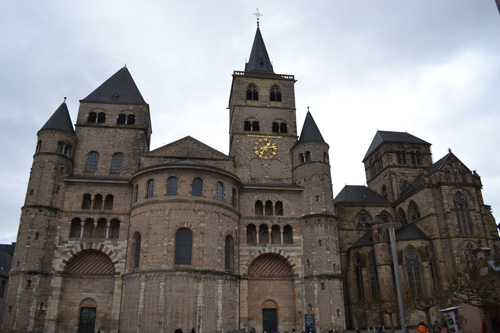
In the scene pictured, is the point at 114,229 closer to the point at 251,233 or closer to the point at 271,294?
the point at 251,233

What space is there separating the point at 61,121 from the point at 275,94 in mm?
23227

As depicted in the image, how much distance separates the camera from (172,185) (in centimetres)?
3341

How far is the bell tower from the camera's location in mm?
41125

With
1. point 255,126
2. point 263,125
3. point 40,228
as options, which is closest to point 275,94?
point 263,125

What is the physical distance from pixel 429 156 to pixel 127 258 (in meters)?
42.7

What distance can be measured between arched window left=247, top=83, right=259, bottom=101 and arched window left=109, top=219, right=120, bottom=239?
20424 millimetres

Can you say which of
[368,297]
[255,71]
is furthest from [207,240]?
[255,71]

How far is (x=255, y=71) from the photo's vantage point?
48469 mm

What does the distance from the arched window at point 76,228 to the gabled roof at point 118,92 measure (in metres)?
13.6

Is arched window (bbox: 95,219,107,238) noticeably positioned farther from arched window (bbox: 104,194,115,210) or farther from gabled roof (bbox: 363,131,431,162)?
gabled roof (bbox: 363,131,431,162)

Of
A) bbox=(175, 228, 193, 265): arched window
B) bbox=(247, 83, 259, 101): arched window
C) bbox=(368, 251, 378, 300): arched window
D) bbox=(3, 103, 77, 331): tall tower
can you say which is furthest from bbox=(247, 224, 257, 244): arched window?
bbox=(3, 103, 77, 331): tall tower

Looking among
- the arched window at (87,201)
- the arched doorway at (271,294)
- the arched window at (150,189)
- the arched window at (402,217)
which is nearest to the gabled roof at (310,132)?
the arched doorway at (271,294)

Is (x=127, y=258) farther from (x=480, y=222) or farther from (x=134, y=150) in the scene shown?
(x=480, y=222)

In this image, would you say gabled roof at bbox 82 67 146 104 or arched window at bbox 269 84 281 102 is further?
arched window at bbox 269 84 281 102
